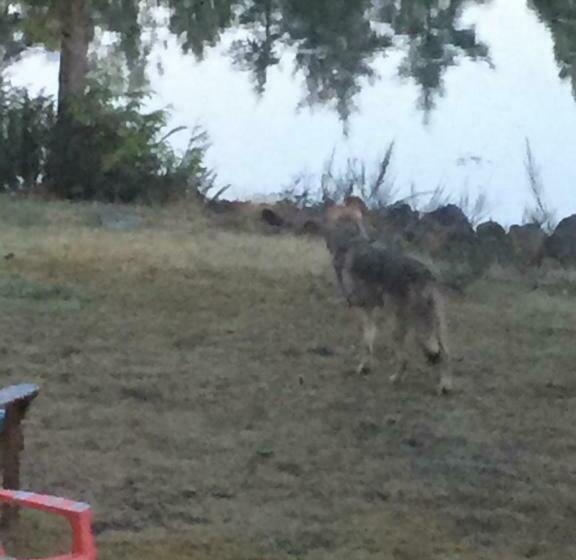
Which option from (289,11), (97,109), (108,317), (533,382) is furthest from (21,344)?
(97,109)

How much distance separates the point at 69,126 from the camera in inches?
537

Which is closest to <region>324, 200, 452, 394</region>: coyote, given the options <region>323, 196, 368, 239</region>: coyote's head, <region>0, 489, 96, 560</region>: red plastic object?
<region>323, 196, 368, 239</region>: coyote's head

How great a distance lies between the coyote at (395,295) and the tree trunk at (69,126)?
6.79 meters

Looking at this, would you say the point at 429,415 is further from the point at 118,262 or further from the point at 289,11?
the point at 118,262

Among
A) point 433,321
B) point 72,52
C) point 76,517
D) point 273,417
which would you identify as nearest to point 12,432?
point 76,517

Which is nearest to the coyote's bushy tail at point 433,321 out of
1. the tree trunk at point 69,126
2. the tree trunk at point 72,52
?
the tree trunk at point 72,52

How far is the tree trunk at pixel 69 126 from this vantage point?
1351 centimetres

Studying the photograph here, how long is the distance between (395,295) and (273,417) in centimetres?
98

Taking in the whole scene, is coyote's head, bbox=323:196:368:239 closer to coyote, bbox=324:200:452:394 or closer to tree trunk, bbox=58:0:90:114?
coyote, bbox=324:200:452:394

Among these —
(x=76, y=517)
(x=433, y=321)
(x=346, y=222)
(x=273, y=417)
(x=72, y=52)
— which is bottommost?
(x=273, y=417)

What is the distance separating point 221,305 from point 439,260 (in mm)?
2401

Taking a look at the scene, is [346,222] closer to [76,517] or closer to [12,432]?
[12,432]

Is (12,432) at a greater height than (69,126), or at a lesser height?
lesser

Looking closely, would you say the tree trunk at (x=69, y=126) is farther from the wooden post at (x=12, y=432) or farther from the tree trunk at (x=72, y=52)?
the wooden post at (x=12, y=432)
